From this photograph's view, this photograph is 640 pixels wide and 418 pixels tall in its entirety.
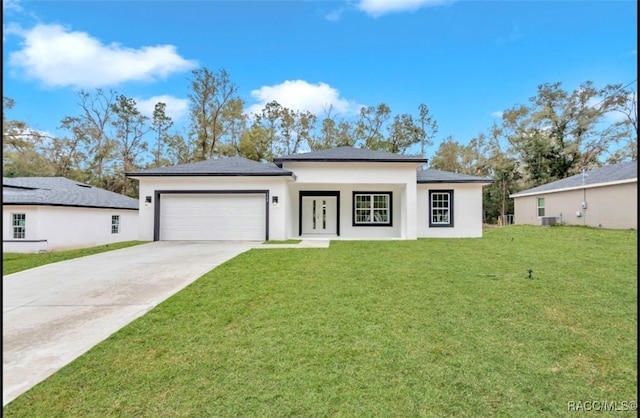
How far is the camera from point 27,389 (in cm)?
268

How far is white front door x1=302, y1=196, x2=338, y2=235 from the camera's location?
1498 cm

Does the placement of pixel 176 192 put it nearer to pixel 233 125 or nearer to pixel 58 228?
pixel 58 228

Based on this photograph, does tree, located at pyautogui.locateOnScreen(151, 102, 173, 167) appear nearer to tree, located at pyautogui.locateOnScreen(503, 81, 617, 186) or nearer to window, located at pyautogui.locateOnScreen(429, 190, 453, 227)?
window, located at pyautogui.locateOnScreen(429, 190, 453, 227)

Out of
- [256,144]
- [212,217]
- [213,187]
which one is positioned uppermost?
[256,144]

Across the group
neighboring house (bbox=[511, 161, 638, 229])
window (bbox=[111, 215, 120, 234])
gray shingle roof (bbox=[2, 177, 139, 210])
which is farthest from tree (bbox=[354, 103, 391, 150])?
window (bbox=[111, 215, 120, 234])

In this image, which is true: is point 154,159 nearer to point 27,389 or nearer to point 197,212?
point 197,212

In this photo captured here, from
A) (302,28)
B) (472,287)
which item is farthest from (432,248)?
(302,28)

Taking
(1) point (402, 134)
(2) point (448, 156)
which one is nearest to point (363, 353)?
(1) point (402, 134)

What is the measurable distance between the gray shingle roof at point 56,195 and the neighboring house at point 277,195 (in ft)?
25.7

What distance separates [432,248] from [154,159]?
27.4 metres

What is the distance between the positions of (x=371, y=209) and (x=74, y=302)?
1180 cm

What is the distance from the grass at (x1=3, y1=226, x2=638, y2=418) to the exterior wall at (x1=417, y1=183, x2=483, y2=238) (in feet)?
26.5

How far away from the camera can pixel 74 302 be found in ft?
16.3

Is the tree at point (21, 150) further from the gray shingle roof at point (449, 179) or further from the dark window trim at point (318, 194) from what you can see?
the gray shingle roof at point (449, 179)
